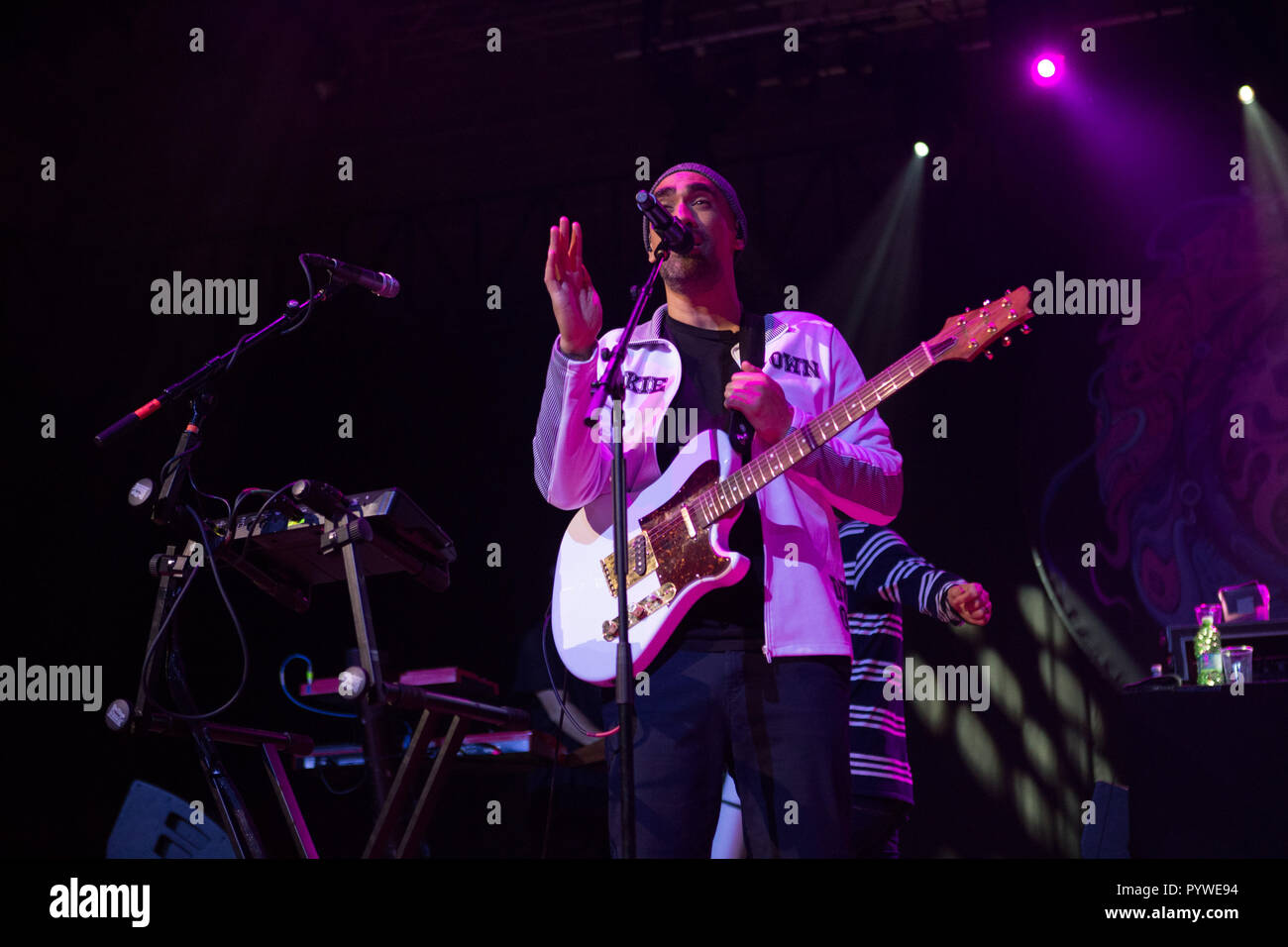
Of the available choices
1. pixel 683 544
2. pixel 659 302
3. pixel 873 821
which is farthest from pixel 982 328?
pixel 659 302

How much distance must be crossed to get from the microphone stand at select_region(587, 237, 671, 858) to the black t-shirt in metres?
0.27

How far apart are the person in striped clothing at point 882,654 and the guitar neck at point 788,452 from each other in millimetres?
480

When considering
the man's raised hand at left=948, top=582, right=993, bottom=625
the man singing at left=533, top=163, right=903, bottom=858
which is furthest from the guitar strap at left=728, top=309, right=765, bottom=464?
the man's raised hand at left=948, top=582, right=993, bottom=625

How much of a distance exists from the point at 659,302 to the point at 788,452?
313 cm

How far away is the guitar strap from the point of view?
2.86 metres

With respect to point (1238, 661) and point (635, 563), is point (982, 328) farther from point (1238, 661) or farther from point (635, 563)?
point (1238, 661)

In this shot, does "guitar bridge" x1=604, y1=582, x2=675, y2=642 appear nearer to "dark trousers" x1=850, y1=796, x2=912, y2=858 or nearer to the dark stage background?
"dark trousers" x1=850, y1=796, x2=912, y2=858

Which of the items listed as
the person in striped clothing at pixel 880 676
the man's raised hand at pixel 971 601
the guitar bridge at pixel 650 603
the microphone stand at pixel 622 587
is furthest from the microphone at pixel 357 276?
the man's raised hand at pixel 971 601

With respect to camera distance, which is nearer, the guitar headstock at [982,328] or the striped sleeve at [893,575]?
the guitar headstock at [982,328]

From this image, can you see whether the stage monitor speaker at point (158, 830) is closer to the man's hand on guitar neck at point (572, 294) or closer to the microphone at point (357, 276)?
the microphone at point (357, 276)

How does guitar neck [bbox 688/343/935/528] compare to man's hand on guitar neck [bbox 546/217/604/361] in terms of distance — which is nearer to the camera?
man's hand on guitar neck [bbox 546/217/604/361]

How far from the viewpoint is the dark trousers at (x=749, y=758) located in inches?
91.0

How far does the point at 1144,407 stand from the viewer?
221 inches
